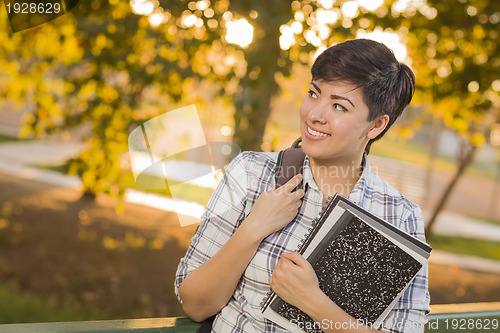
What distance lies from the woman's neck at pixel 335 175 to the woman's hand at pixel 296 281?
1.01 feet

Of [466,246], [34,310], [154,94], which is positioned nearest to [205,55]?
[154,94]

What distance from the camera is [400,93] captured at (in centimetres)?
158

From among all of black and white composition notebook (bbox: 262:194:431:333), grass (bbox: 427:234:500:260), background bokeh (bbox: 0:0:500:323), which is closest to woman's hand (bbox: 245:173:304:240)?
black and white composition notebook (bbox: 262:194:431:333)

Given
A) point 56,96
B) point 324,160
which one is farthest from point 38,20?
point 324,160

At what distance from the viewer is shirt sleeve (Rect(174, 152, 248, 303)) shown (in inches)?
59.9

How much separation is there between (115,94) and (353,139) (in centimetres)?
347

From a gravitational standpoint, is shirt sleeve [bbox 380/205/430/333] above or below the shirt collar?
below

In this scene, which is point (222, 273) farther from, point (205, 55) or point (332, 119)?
point (205, 55)

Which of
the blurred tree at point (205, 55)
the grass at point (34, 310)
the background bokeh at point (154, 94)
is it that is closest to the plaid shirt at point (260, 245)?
the background bokeh at point (154, 94)

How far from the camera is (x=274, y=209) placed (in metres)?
1.47

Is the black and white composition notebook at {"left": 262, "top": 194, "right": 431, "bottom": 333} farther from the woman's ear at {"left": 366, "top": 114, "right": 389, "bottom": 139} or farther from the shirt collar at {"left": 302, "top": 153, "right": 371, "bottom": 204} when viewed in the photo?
the woman's ear at {"left": 366, "top": 114, "right": 389, "bottom": 139}

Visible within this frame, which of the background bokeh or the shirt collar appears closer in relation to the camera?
the shirt collar

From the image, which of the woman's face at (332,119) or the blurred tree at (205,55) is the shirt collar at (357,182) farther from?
the blurred tree at (205,55)

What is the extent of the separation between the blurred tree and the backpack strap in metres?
1.66
